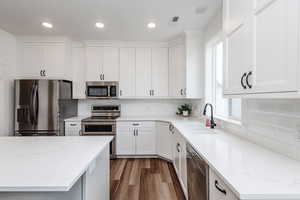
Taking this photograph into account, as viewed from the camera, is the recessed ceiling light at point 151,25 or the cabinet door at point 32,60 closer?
the recessed ceiling light at point 151,25

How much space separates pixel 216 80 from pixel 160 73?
4.62 feet

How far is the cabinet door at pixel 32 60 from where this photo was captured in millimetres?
3861

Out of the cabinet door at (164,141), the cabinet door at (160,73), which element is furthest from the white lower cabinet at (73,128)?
the cabinet door at (160,73)

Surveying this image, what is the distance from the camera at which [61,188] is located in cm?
90

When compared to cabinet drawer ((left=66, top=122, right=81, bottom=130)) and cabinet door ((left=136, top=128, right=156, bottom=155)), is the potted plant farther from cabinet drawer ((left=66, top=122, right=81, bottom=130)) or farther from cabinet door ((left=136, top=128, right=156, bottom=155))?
cabinet drawer ((left=66, top=122, right=81, bottom=130))

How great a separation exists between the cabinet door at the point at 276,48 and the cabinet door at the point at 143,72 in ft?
10.1

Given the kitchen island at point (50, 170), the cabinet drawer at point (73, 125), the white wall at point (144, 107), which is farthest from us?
the white wall at point (144, 107)

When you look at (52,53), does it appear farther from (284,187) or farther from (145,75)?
(284,187)

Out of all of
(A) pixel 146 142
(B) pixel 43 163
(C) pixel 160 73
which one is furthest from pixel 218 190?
(C) pixel 160 73

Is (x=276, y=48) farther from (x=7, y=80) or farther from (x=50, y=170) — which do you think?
(x=7, y=80)

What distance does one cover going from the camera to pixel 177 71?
4.02 metres

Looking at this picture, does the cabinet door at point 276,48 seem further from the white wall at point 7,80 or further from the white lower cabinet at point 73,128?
the white wall at point 7,80

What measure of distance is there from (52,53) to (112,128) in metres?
1.98

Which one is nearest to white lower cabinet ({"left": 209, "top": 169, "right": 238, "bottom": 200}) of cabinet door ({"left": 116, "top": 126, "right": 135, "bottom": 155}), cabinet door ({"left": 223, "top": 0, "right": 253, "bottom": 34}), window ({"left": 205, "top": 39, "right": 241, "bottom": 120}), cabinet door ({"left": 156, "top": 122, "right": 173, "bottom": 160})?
cabinet door ({"left": 223, "top": 0, "right": 253, "bottom": 34})
